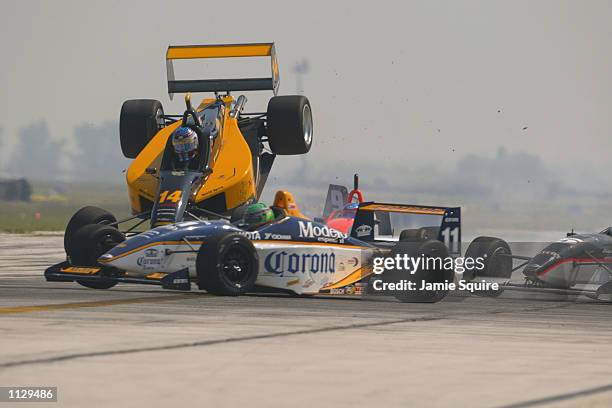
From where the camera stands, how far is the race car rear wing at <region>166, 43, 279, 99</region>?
22938mm

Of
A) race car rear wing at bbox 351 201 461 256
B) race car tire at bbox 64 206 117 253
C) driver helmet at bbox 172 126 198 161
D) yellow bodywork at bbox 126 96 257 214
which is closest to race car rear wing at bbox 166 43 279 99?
yellow bodywork at bbox 126 96 257 214

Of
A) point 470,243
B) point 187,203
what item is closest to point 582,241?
point 470,243

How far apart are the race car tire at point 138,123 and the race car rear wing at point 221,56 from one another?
0.83 metres

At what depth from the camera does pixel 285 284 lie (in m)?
16.1

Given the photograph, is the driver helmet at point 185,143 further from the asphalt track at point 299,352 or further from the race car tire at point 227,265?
the asphalt track at point 299,352

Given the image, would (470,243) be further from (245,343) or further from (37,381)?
(37,381)

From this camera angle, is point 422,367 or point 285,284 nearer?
point 422,367

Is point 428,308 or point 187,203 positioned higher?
point 187,203

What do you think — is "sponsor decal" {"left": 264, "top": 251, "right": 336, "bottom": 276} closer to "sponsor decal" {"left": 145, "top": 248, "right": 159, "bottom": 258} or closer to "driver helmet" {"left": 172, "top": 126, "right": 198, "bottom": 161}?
"sponsor decal" {"left": 145, "top": 248, "right": 159, "bottom": 258}

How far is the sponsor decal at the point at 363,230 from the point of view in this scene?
708 inches

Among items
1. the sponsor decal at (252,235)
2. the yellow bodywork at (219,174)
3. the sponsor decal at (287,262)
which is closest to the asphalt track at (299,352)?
the sponsor decal at (287,262)

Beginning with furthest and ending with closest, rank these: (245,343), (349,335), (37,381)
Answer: (349,335), (245,343), (37,381)

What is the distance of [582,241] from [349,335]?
7.08 m

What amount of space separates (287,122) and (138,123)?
280 cm
